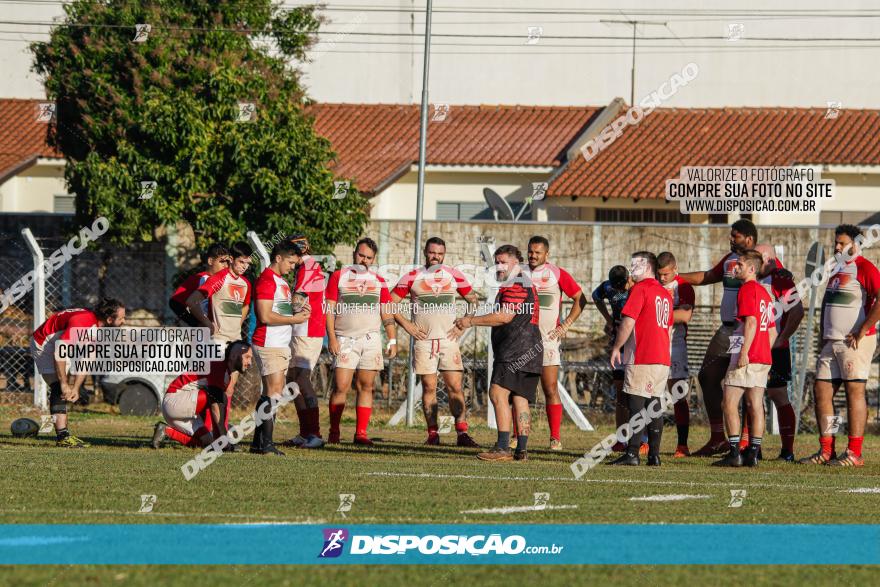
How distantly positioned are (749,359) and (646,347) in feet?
3.00

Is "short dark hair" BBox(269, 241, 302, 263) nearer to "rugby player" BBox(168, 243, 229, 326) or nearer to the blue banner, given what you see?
"rugby player" BBox(168, 243, 229, 326)

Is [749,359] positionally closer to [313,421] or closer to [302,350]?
[313,421]

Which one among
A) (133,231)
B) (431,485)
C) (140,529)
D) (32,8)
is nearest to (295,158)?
(133,231)

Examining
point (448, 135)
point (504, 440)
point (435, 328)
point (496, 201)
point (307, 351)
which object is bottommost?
point (504, 440)

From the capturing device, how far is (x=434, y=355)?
13.6 meters

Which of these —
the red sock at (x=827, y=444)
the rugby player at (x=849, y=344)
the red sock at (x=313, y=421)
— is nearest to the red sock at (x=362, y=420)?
the red sock at (x=313, y=421)

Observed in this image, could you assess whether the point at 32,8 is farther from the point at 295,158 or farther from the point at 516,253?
the point at 516,253

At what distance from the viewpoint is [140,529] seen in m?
6.88

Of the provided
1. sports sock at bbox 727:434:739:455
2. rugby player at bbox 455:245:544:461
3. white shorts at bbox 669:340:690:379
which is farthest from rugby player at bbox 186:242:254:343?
sports sock at bbox 727:434:739:455

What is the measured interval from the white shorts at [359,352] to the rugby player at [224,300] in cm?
111

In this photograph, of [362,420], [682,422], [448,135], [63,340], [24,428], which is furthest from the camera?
[448,135]

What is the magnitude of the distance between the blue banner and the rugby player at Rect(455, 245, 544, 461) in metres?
4.58

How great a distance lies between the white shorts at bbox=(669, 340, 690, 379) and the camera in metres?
13.1

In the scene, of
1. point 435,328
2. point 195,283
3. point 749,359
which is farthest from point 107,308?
point 749,359
